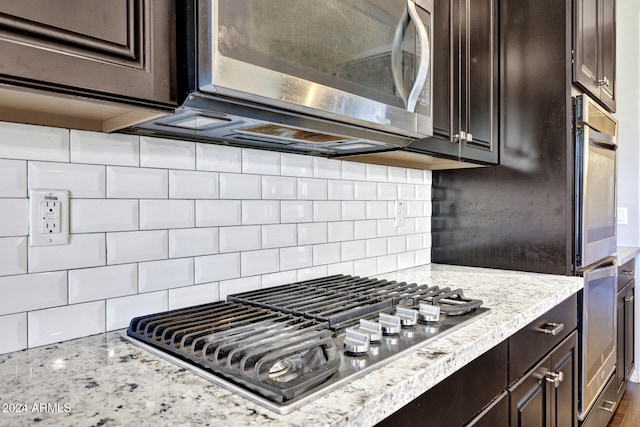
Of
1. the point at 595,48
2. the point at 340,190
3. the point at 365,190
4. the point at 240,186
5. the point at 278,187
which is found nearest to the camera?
the point at 240,186

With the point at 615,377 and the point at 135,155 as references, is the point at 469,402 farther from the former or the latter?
the point at 615,377

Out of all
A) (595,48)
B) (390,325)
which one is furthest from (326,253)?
(595,48)

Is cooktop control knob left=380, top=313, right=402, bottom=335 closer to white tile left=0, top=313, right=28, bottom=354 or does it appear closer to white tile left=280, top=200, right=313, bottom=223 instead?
white tile left=280, top=200, right=313, bottom=223

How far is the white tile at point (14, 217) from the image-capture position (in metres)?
0.85

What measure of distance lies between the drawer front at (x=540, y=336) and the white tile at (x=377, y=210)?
0.71 meters

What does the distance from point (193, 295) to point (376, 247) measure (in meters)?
0.86

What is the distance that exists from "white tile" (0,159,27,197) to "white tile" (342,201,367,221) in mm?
1024

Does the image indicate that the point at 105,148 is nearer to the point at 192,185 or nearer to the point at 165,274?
the point at 192,185

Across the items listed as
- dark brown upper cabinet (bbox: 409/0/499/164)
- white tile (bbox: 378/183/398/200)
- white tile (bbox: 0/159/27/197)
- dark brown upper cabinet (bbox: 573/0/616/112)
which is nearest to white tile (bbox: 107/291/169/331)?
white tile (bbox: 0/159/27/197)

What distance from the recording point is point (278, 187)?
Result: 4.51 feet

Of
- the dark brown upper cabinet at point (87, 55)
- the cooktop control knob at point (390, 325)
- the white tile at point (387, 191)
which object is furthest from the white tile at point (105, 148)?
the white tile at point (387, 191)

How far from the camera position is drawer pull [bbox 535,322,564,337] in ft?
4.38

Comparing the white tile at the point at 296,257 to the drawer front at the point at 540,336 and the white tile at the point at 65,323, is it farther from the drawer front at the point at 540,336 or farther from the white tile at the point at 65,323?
the drawer front at the point at 540,336

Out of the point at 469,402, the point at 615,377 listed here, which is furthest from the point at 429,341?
the point at 615,377
